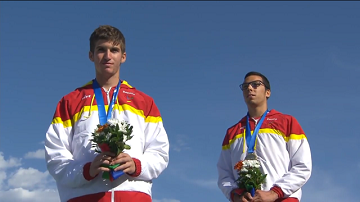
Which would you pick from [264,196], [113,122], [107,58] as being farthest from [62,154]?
[264,196]

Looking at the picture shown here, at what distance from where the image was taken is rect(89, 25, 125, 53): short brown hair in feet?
21.8

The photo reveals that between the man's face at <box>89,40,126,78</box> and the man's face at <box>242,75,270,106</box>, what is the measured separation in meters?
3.43

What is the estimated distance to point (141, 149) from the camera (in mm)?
6250

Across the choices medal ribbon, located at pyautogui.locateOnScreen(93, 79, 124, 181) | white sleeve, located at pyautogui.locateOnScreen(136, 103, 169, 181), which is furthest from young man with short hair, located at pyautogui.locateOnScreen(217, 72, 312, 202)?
medal ribbon, located at pyautogui.locateOnScreen(93, 79, 124, 181)

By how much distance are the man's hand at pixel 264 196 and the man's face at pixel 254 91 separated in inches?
78.3

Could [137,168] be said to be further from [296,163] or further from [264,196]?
[296,163]

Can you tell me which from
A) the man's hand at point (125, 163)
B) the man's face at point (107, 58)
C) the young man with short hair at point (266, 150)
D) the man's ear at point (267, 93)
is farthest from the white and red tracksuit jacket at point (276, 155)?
the man's face at point (107, 58)

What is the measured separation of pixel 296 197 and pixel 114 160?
4169mm

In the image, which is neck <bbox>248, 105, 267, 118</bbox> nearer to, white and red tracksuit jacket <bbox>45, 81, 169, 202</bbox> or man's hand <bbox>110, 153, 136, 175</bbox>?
white and red tracksuit jacket <bbox>45, 81, 169, 202</bbox>

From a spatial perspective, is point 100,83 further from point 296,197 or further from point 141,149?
point 296,197

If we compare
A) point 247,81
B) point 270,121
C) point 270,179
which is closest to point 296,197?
point 270,179

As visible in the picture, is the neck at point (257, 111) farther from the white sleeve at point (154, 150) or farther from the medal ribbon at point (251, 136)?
the white sleeve at point (154, 150)

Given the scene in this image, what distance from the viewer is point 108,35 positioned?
6652 millimetres

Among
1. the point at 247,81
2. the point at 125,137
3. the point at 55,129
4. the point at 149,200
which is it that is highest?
the point at 247,81
